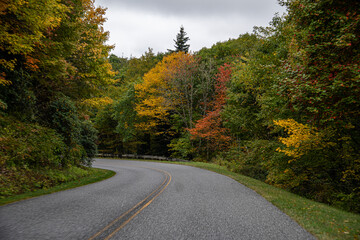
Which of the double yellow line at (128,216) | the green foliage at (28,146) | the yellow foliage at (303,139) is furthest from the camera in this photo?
the yellow foliage at (303,139)

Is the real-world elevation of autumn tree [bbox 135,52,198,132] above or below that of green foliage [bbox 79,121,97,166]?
above

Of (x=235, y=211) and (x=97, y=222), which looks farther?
(x=235, y=211)

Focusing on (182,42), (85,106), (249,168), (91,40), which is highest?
(182,42)

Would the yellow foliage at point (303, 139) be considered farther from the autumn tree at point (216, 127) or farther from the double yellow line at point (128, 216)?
the autumn tree at point (216, 127)

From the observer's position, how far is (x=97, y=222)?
14.6ft

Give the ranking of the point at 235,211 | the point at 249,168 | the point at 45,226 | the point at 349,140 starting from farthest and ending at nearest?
the point at 249,168 → the point at 349,140 → the point at 235,211 → the point at 45,226

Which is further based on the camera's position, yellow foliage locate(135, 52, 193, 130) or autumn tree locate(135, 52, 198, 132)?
yellow foliage locate(135, 52, 193, 130)

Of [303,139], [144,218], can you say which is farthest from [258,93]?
[144,218]

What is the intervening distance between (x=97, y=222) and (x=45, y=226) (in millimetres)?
969

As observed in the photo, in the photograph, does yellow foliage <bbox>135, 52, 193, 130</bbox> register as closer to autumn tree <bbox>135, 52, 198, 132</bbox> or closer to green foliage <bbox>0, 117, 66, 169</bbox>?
autumn tree <bbox>135, 52, 198, 132</bbox>

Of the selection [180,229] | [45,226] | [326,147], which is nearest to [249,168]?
[326,147]

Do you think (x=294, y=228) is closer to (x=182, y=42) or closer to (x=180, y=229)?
(x=180, y=229)

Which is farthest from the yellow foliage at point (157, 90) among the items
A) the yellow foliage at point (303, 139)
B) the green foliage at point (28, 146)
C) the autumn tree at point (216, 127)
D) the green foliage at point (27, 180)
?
the yellow foliage at point (303, 139)

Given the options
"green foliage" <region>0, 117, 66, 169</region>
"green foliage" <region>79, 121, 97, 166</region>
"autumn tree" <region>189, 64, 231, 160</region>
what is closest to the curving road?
"green foliage" <region>0, 117, 66, 169</region>
